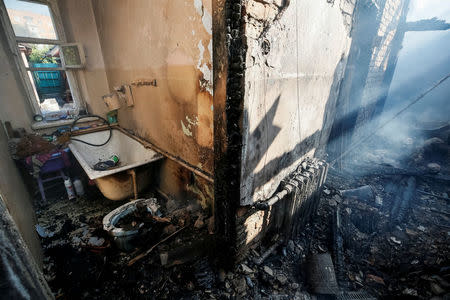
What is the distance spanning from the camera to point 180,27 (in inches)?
69.9

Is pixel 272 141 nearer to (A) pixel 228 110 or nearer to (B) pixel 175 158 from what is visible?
(A) pixel 228 110

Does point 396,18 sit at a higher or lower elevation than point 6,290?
higher

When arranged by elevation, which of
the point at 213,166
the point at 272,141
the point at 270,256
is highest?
the point at 272,141

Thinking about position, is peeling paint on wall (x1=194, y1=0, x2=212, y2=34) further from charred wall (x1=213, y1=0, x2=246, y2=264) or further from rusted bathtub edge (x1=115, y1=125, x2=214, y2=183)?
rusted bathtub edge (x1=115, y1=125, x2=214, y2=183)

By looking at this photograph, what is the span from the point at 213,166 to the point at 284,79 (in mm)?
992

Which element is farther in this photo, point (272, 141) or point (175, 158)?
point (175, 158)

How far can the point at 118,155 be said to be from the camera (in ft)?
13.2

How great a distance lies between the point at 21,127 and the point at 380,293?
567 centimetres

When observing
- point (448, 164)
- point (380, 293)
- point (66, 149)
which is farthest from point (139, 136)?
point (448, 164)

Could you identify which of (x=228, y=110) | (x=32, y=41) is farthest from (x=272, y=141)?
(x=32, y=41)

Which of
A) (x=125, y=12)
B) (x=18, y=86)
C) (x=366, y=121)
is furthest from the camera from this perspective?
(x=366, y=121)

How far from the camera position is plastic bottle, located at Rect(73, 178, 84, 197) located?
3.19m

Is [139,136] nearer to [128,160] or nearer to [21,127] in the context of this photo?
[128,160]

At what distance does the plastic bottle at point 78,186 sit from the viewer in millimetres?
3193
